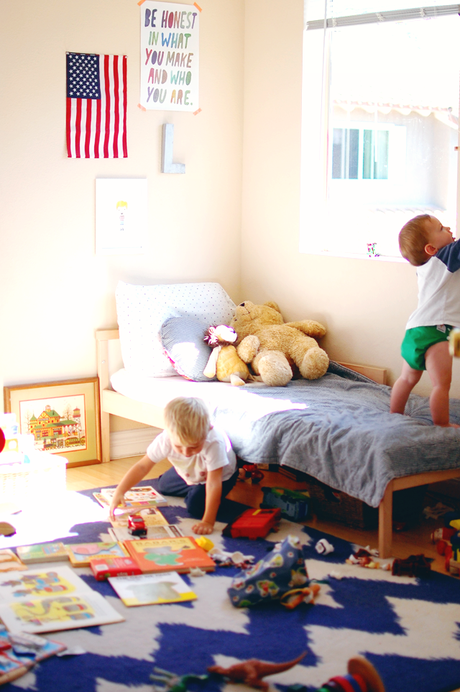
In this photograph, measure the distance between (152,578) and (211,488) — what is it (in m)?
0.47

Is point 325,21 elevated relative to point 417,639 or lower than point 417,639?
elevated

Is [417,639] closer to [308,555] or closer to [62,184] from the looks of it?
[308,555]

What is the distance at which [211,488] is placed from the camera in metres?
2.71

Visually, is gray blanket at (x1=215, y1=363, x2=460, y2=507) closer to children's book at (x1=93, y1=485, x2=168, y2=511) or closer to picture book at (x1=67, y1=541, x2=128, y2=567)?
children's book at (x1=93, y1=485, x2=168, y2=511)

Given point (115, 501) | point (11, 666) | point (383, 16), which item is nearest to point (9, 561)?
point (115, 501)

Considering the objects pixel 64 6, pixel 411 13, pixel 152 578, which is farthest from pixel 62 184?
pixel 152 578

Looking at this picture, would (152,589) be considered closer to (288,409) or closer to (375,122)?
(288,409)

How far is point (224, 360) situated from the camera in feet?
11.3

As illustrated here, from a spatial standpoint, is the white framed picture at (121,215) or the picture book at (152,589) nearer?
the picture book at (152,589)

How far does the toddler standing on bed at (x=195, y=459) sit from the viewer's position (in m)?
2.56

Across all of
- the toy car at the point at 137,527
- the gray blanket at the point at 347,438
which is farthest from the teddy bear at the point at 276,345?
the toy car at the point at 137,527

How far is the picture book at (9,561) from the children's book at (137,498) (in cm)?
52

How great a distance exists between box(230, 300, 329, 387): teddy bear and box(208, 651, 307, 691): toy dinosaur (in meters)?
1.63

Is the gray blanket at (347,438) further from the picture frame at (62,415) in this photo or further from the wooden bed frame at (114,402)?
the picture frame at (62,415)
